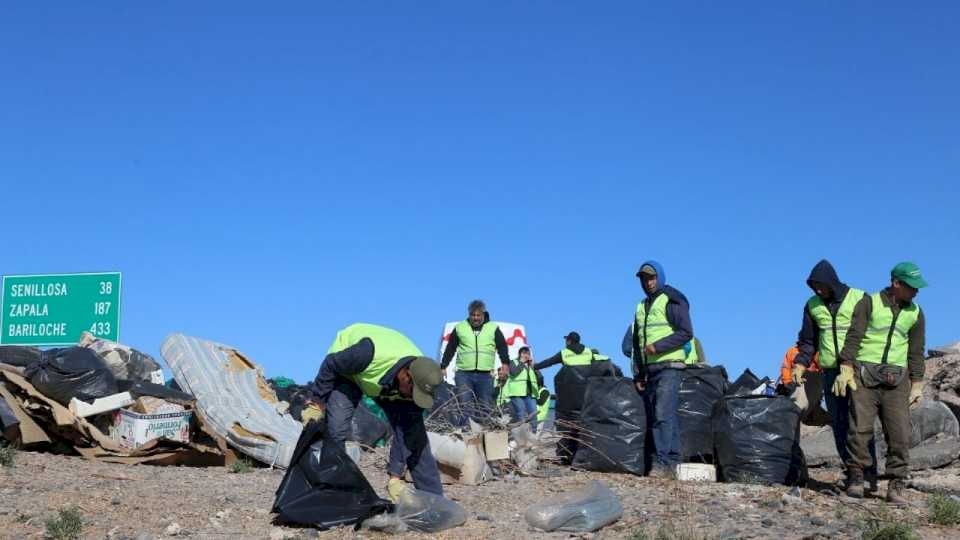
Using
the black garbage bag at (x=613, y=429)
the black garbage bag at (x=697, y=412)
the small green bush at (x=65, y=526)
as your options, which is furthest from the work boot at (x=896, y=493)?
the small green bush at (x=65, y=526)

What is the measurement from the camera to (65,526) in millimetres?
6102

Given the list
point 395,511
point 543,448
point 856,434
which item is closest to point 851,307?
point 856,434

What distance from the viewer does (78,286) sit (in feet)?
40.4

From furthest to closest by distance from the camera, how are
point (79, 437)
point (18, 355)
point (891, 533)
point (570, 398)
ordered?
point (18, 355) < point (570, 398) < point (79, 437) < point (891, 533)

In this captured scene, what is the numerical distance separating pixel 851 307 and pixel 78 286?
847cm

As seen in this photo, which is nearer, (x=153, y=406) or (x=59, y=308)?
(x=153, y=406)

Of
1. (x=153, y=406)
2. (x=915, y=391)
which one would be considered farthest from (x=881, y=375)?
(x=153, y=406)

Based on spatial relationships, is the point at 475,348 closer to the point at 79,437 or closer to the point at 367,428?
the point at 367,428

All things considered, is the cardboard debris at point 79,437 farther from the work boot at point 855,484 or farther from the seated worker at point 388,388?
the work boot at point 855,484

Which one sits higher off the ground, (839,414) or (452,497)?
(839,414)

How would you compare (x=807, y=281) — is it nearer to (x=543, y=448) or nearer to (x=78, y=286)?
(x=543, y=448)

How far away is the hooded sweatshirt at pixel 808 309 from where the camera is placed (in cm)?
809

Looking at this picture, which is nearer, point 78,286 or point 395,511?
point 395,511

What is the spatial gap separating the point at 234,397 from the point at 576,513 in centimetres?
470
